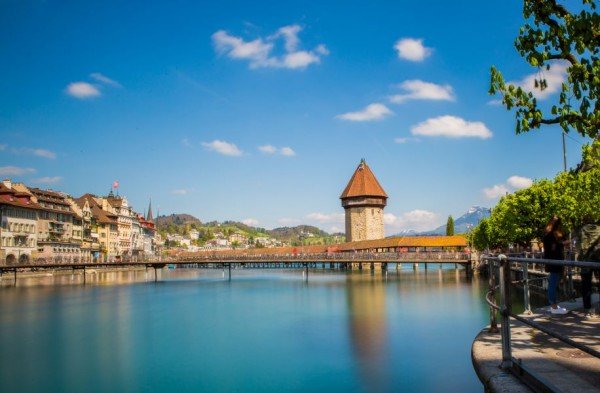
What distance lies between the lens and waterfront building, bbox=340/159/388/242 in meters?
85.4

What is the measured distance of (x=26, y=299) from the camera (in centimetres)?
3503

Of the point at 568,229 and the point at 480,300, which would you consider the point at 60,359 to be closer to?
the point at 480,300

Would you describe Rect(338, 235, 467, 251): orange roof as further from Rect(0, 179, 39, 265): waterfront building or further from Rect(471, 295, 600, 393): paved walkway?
Rect(471, 295, 600, 393): paved walkway

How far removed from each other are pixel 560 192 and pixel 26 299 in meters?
35.8

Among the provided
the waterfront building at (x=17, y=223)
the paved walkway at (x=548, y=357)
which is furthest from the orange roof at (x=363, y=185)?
the paved walkway at (x=548, y=357)

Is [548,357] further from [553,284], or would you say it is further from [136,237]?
[136,237]

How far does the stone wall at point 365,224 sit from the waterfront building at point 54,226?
139ft

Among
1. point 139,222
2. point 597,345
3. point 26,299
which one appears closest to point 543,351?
point 597,345

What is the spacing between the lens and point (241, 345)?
63.0ft

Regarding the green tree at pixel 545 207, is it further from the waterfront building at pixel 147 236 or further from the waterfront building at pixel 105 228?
the waterfront building at pixel 147 236

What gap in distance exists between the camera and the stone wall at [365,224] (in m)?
84.9

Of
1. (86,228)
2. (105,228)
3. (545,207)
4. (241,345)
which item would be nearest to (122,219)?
(105,228)

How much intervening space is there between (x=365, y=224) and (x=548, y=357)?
80877 mm

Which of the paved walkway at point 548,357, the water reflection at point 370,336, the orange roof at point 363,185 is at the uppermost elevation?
the orange roof at point 363,185
